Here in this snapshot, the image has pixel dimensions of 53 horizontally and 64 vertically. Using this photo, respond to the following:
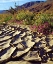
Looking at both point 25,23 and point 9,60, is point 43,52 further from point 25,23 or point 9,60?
point 25,23

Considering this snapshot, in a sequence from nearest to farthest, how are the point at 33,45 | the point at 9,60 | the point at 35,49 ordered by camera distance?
the point at 9,60, the point at 35,49, the point at 33,45

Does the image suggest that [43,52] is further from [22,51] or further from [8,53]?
[8,53]

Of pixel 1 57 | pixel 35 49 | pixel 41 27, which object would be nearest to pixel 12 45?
pixel 35 49

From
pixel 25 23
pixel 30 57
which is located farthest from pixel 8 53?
pixel 25 23

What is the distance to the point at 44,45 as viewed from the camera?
5637 mm

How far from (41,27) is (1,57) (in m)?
3.87

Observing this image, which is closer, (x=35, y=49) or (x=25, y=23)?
(x=35, y=49)

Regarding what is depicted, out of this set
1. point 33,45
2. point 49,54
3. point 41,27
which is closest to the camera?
point 49,54

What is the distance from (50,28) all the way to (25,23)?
2910mm

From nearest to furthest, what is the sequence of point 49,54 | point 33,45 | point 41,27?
point 49,54 < point 33,45 < point 41,27

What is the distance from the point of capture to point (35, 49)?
5.18 m

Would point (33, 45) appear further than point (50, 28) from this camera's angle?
No

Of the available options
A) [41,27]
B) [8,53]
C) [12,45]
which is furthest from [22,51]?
[41,27]

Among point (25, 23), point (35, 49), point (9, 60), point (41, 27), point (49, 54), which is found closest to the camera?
point (9, 60)
